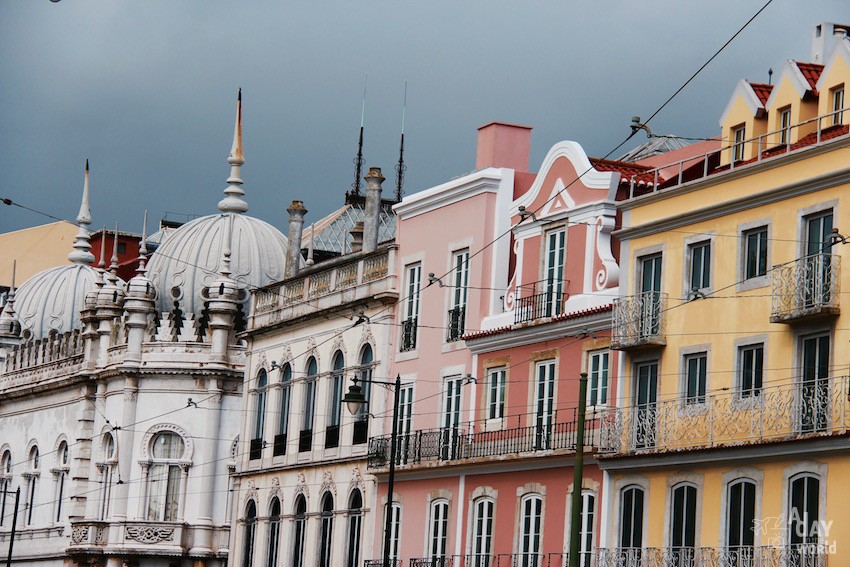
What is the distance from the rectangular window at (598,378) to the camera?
139 ft

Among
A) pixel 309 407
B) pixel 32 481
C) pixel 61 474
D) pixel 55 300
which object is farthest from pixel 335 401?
pixel 55 300

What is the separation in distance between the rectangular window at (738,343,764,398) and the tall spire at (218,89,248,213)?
39978 millimetres

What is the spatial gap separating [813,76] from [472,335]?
11612 millimetres

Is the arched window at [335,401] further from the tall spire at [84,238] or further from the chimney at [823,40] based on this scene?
the tall spire at [84,238]

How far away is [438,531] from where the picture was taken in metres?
48.3

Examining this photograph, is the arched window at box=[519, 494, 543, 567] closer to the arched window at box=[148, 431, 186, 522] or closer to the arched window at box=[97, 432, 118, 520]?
the arched window at box=[148, 431, 186, 522]

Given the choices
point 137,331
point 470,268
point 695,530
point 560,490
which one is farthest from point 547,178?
point 137,331

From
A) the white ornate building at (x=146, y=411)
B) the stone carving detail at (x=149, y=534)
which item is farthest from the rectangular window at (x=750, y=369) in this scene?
the stone carving detail at (x=149, y=534)

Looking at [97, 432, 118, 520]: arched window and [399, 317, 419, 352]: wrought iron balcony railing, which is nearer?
[399, 317, 419, 352]: wrought iron balcony railing

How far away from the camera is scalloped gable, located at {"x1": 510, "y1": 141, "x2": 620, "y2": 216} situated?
43.8m

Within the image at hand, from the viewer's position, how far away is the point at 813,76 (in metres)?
39.5

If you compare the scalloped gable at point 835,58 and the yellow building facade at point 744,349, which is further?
the scalloped gable at point 835,58

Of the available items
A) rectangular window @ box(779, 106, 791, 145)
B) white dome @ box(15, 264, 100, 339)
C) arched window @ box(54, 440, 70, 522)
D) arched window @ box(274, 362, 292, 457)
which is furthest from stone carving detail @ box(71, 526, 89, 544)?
rectangular window @ box(779, 106, 791, 145)

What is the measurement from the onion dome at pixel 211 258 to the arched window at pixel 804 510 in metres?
37.0
